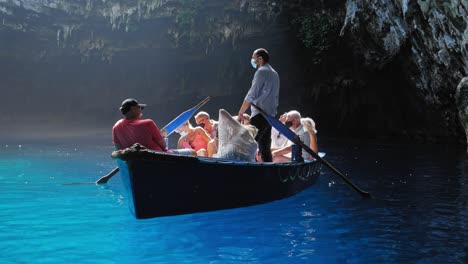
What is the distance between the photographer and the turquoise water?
4.73 m

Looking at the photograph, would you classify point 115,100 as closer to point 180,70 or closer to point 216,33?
point 180,70

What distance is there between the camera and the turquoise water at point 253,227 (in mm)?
4727

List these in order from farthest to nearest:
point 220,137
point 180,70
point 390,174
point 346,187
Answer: point 180,70 < point 390,174 < point 346,187 < point 220,137

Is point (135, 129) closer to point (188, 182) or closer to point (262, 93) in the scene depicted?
point (188, 182)

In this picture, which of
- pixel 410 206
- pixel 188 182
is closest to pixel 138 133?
pixel 188 182

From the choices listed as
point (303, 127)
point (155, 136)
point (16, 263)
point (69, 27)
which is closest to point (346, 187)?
point (303, 127)

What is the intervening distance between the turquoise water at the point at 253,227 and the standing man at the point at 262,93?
4.13 feet

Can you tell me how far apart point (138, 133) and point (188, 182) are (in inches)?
33.8

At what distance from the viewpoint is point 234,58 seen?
84.2 ft

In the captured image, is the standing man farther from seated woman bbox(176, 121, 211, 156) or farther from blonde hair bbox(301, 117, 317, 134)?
seated woman bbox(176, 121, 211, 156)

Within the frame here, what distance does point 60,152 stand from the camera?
15688 millimetres

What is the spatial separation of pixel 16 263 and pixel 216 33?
1965cm

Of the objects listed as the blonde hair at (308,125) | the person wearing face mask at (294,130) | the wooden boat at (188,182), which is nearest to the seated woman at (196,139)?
the person wearing face mask at (294,130)

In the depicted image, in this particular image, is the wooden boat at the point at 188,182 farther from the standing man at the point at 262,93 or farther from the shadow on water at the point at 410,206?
the shadow on water at the point at 410,206
